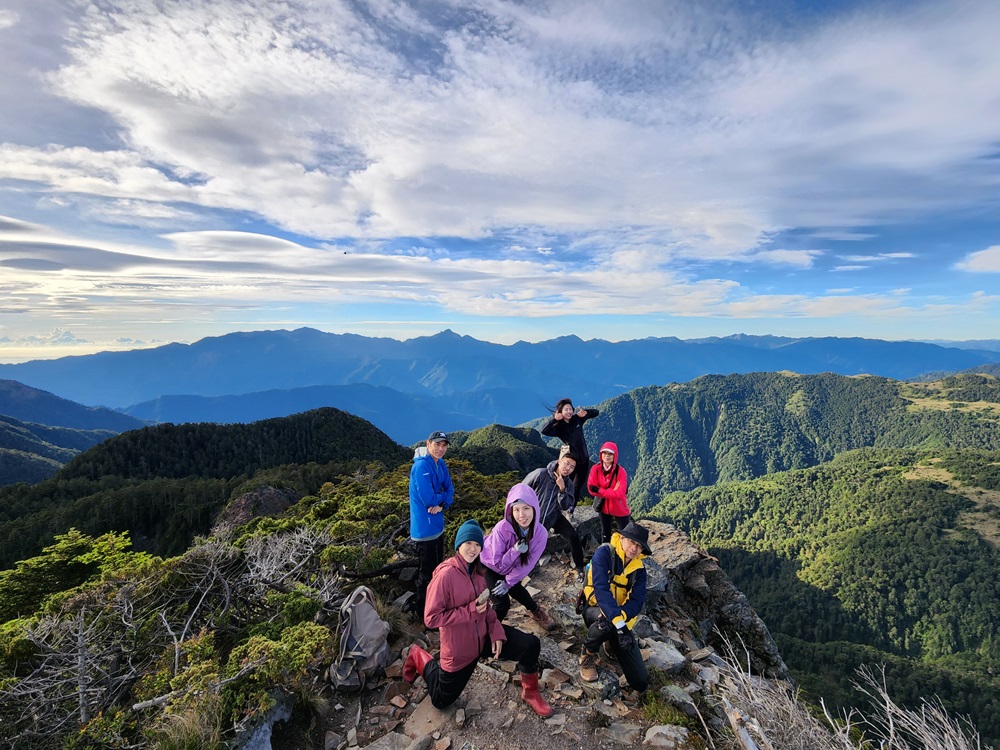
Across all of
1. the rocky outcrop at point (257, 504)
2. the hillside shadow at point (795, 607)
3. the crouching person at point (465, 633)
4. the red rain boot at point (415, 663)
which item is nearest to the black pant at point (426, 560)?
the red rain boot at point (415, 663)

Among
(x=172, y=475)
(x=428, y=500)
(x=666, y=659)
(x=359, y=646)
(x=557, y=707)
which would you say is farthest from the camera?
(x=172, y=475)

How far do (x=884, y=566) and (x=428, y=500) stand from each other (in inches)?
5633

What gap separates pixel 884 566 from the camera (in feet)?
335

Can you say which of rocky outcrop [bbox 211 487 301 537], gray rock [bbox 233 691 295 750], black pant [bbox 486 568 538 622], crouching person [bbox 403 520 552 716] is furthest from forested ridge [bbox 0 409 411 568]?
crouching person [bbox 403 520 552 716]

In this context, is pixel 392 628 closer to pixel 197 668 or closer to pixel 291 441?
pixel 197 668

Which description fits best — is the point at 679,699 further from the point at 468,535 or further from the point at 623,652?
the point at 468,535

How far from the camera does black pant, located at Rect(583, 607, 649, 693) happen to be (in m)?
6.04

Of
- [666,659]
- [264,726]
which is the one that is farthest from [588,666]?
[264,726]

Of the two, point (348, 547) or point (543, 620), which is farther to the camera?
point (348, 547)

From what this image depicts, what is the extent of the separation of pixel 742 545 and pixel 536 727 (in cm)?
14928

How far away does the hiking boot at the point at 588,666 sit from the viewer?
6238mm

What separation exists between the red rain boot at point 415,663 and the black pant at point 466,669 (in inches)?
11.2

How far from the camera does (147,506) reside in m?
51.5

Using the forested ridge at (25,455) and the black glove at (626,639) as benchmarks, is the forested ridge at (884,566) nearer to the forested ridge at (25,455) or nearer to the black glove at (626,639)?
the black glove at (626,639)
